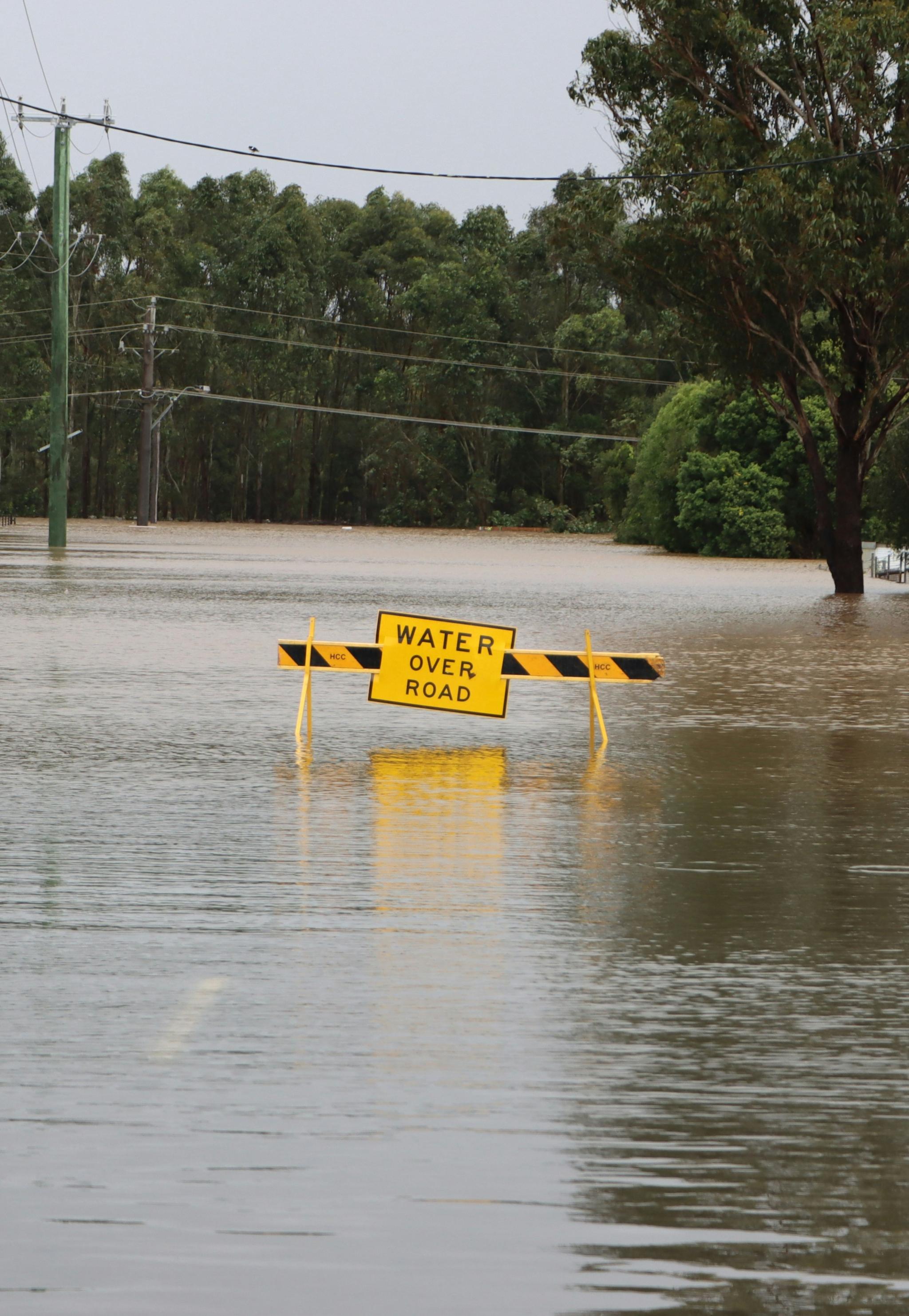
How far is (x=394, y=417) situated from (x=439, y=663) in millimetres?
105870

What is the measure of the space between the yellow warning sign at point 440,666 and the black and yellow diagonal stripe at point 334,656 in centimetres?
8

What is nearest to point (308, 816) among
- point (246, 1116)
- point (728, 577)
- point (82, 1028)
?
point (82, 1028)

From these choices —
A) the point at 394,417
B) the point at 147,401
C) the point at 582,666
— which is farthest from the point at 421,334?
the point at 582,666

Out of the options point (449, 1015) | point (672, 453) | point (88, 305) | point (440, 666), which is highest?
point (88, 305)

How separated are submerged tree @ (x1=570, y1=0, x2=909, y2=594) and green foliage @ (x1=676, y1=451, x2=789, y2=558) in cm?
3064

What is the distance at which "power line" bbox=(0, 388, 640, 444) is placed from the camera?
11275cm

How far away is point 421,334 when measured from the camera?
12406 centimetres

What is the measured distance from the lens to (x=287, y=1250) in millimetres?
4293

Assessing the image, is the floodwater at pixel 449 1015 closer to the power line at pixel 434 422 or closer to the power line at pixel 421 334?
the power line at pixel 434 422

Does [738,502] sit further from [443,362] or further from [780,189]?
[443,362]

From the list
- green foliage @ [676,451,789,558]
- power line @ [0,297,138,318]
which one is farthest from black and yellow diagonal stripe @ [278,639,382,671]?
power line @ [0,297,138,318]

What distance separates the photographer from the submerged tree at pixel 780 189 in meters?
33.2

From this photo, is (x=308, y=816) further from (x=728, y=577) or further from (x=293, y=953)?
(x=728, y=577)

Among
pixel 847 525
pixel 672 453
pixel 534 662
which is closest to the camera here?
pixel 534 662
